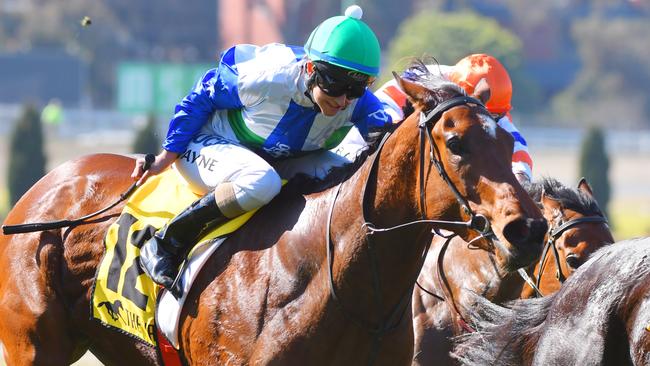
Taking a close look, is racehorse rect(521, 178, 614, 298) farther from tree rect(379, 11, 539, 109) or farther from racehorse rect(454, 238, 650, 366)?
tree rect(379, 11, 539, 109)

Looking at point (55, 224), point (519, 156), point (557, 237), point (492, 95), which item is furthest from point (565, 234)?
point (55, 224)

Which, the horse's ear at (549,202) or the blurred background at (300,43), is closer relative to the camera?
the horse's ear at (549,202)

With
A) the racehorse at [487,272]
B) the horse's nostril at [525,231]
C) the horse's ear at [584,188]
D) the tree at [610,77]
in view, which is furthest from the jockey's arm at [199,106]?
the tree at [610,77]

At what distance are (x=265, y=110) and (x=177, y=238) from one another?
66 centimetres

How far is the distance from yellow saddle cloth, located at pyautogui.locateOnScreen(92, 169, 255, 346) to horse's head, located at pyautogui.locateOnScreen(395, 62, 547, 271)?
1.34m

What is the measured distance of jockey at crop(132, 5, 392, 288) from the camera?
4.97 meters

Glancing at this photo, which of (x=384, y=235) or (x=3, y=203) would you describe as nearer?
(x=384, y=235)

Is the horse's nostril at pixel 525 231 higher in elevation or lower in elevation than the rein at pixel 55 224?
higher

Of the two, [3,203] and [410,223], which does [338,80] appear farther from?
[3,203]

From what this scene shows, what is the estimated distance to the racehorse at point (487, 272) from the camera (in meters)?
5.91

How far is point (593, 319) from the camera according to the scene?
4184mm

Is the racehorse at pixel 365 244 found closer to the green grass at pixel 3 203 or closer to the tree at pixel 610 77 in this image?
the green grass at pixel 3 203

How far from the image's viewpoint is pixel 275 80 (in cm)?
515

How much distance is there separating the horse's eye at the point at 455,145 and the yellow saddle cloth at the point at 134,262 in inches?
58.1
